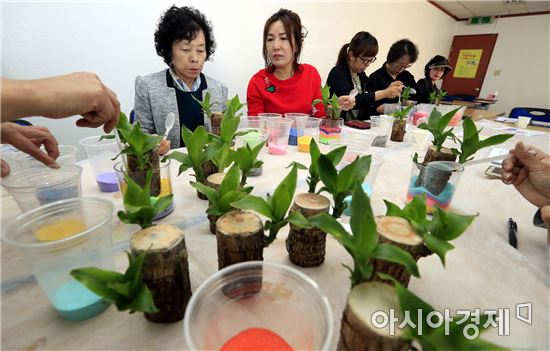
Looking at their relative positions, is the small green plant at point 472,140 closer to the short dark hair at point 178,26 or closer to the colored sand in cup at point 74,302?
the colored sand in cup at point 74,302

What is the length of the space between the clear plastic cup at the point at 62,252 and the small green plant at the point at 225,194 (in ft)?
0.47

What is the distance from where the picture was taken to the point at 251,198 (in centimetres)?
39

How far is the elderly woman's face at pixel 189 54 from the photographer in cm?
120

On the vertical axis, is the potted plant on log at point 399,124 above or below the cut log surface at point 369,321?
above

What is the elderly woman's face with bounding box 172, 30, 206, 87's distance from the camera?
1.20 metres

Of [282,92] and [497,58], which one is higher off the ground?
[497,58]

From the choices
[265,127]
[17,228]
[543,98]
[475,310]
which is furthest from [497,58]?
[17,228]

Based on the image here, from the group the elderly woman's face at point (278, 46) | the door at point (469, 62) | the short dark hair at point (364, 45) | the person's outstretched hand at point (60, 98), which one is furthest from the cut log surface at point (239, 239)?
the door at point (469, 62)

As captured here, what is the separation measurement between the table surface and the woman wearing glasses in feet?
3.72

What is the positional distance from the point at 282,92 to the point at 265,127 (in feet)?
2.13

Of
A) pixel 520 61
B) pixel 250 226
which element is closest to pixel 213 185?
pixel 250 226

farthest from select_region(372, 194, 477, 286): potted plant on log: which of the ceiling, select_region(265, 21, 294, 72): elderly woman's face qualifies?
the ceiling

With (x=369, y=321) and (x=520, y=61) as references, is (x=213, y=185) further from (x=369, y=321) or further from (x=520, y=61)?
(x=520, y=61)

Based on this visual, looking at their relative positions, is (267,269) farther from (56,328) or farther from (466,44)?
(466,44)
